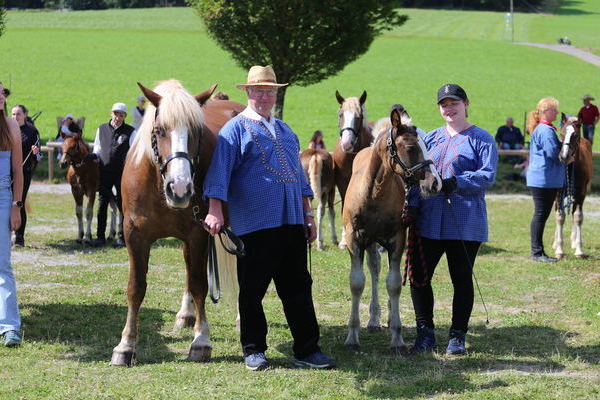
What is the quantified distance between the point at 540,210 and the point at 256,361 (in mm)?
6323

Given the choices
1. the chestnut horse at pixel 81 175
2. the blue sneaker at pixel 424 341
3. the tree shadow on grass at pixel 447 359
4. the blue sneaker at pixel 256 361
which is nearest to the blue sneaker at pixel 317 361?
the tree shadow on grass at pixel 447 359

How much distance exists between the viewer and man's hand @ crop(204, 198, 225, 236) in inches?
213

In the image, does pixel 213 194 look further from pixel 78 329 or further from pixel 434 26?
pixel 434 26

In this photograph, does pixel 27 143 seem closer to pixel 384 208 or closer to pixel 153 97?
pixel 153 97

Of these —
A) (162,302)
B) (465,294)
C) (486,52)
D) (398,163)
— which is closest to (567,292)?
(465,294)

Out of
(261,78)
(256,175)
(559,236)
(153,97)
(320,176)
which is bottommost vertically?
(559,236)

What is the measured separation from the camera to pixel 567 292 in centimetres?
889

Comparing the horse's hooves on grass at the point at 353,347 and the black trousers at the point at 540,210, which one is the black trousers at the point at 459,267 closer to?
the horse's hooves on grass at the point at 353,347

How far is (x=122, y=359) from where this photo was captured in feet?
19.2

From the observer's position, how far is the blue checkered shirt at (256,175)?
18.3 ft

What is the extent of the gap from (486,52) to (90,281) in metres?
52.4

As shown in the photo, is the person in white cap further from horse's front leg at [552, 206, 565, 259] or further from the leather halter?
horse's front leg at [552, 206, 565, 259]

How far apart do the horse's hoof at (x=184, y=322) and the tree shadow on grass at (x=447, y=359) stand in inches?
44.0

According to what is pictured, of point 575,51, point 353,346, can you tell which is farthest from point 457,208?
point 575,51
